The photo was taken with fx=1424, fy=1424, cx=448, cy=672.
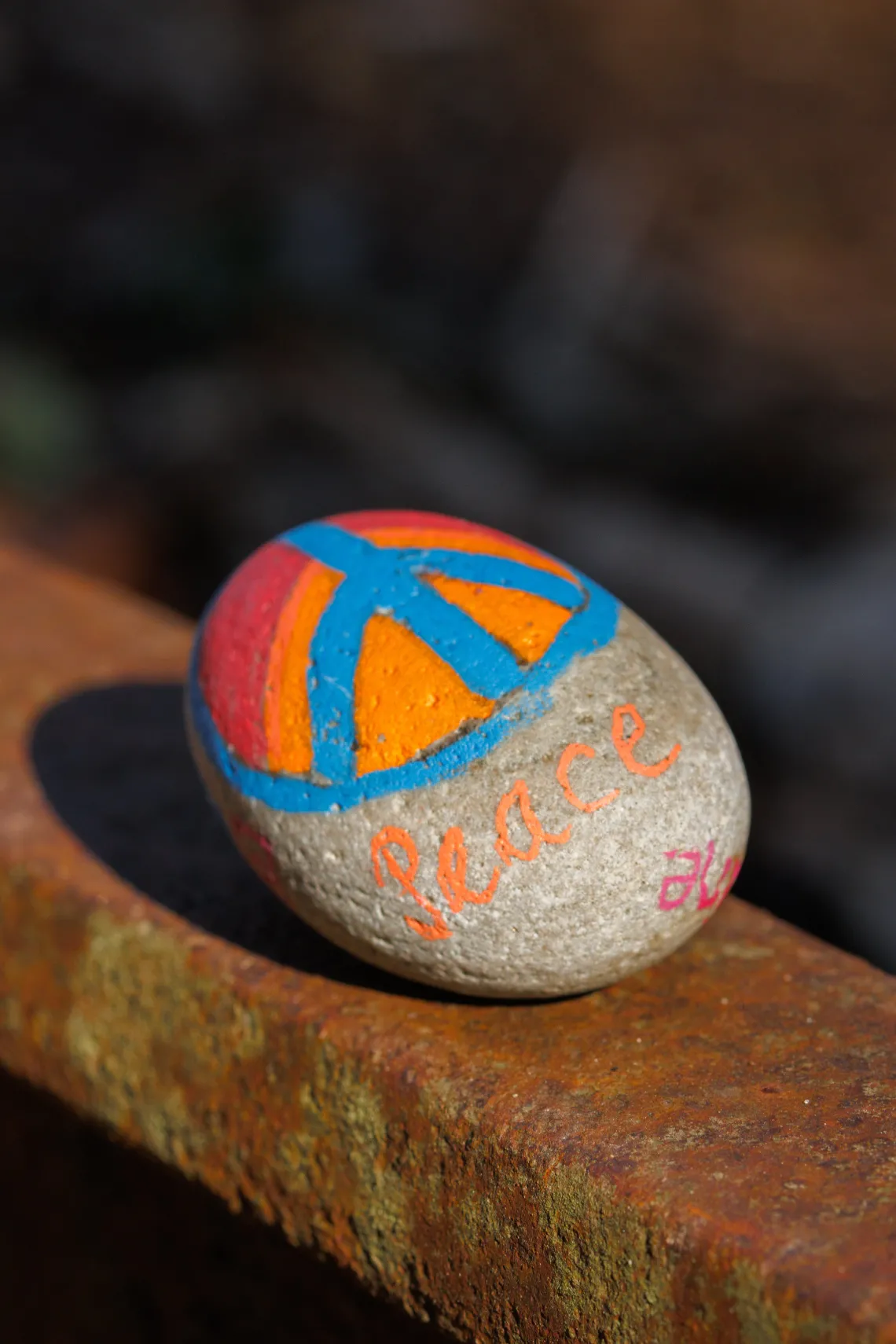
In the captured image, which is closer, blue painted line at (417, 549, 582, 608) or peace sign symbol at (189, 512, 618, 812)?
peace sign symbol at (189, 512, 618, 812)

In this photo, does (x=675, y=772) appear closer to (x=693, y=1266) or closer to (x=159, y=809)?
(x=693, y=1266)

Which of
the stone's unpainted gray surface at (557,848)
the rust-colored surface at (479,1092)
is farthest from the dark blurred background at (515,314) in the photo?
the stone's unpainted gray surface at (557,848)

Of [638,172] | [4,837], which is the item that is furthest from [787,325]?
[4,837]

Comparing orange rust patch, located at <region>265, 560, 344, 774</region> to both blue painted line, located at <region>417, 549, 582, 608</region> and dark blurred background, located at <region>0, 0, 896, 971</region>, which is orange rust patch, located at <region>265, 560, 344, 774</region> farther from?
dark blurred background, located at <region>0, 0, 896, 971</region>

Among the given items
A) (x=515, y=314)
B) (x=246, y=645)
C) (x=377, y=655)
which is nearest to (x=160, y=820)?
(x=246, y=645)

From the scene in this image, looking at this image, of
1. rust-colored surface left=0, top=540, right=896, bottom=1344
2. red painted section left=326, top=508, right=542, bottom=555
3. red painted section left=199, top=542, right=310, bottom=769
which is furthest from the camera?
red painted section left=326, top=508, right=542, bottom=555

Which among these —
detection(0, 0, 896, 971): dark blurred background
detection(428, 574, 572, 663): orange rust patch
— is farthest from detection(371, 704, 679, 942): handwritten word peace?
detection(0, 0, 896, 971): dark blurred background

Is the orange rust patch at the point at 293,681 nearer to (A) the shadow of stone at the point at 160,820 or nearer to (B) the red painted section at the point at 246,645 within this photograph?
(B) the red painted section at the point at 246,645

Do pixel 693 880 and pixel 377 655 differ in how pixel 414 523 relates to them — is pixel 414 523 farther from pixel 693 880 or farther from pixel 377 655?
pixel 693 880
